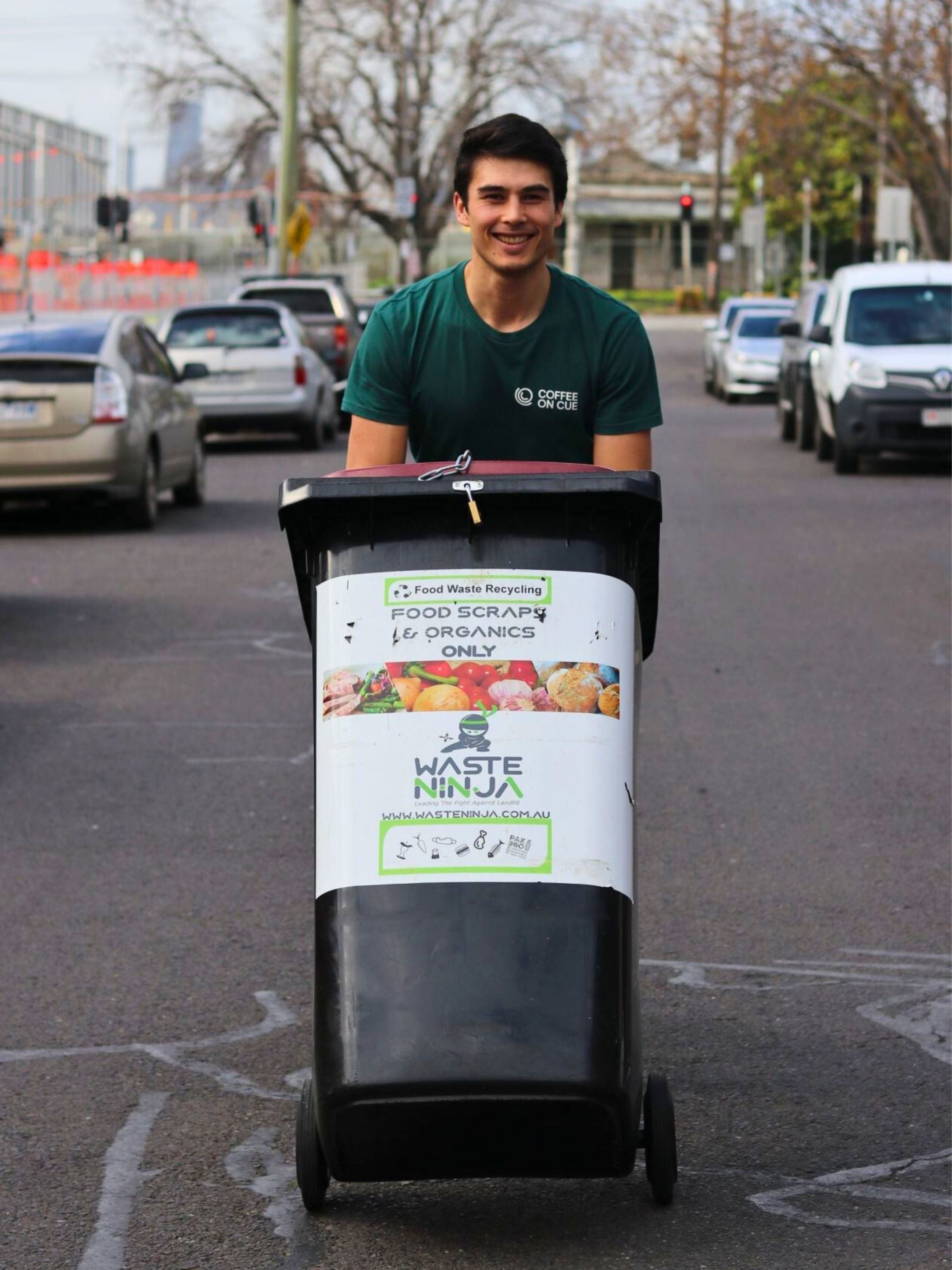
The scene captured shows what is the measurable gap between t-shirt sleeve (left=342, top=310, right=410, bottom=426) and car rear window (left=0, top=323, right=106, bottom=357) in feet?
40.6

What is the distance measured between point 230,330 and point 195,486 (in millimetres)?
6071

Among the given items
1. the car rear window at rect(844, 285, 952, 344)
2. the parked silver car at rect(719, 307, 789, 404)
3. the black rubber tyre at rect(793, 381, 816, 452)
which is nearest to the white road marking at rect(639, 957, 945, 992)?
the car rear window at rect(844, 285, 952, 344)

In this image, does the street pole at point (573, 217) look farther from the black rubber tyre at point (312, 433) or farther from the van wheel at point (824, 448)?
the van wheel at point (824, 448)

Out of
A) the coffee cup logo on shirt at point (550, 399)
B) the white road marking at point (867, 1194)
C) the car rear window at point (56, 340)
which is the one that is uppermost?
the car rear window at point (56, 340)

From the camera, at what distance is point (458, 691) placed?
3.84m

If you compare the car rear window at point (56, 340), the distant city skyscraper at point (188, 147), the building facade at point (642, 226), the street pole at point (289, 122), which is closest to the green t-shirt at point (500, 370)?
the car rear window at point (56, 340)

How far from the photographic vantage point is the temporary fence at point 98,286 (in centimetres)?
4916

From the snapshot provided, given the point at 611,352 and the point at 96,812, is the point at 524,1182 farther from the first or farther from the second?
the point at 96,812

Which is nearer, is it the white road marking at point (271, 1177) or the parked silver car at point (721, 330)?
the white road marking at point (271, 1177)

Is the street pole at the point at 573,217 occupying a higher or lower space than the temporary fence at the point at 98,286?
higher

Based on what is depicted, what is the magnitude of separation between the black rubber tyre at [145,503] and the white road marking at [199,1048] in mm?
11337

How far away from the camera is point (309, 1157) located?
13.0ft

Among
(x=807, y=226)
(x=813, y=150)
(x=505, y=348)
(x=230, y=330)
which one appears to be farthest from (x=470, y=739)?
(x=807, y=226)

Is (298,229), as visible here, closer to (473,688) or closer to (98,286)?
(98,286)
